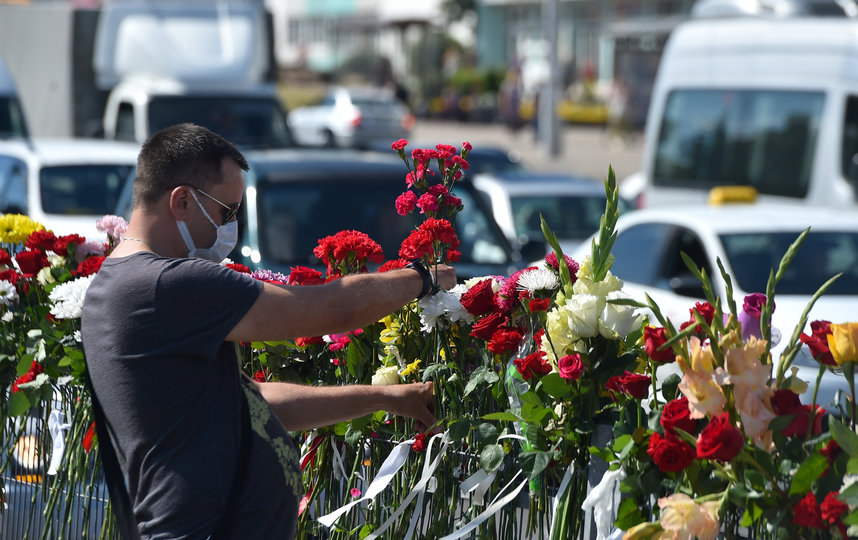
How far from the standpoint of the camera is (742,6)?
10883 mm

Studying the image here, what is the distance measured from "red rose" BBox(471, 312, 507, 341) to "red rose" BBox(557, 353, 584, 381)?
32cm

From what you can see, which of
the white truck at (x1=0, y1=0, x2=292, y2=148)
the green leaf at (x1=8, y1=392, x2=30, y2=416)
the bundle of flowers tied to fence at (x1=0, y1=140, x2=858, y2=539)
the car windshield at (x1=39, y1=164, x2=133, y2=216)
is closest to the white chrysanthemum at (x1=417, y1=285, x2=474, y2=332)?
the bundle of flowers tied to fence at (x1=0, y1=140, x2=858, y2=539)

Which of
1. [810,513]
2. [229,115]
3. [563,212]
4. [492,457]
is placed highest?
[810,513]

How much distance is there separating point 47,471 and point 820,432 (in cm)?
223

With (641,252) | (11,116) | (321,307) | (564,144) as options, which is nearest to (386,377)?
(321,307)

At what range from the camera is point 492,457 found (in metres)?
2.62

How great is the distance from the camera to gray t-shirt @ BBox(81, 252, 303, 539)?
7.66 feet

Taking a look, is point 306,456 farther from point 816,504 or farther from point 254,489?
point 816,504

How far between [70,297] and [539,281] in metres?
1.32

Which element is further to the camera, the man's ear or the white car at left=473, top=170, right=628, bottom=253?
the white car at left=473, top=170, right=628, bottom=253

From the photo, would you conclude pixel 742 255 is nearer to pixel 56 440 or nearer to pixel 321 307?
pixel 56 440

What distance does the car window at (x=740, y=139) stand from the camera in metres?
10.2

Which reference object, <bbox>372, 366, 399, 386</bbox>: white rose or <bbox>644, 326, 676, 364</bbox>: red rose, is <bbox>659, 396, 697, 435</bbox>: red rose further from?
<bbox>372, 366, 399, 386</bbox>: white rose

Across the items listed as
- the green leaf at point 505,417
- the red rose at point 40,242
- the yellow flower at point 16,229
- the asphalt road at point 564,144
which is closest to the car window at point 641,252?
the yellow flower at point 16,229
